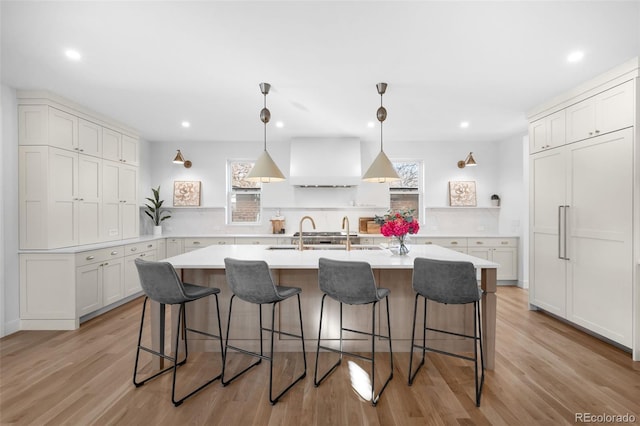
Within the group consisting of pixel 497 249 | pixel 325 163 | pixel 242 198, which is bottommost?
pixel 497 249

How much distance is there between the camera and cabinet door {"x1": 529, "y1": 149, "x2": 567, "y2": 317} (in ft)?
12.2

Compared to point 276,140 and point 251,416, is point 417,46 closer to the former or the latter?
point 251,416

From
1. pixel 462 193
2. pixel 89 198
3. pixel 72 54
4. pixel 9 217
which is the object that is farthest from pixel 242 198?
pixel 462 193

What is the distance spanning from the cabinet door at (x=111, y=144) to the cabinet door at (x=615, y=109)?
5903 millimetres

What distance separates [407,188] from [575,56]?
3.63 meters

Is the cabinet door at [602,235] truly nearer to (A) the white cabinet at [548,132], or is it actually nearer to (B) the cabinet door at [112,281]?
(A) the white cabinet at [548,132]

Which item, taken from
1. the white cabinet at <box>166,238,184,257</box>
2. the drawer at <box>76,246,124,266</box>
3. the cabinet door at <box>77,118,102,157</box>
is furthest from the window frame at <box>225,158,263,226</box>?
the cabinet door at <box>77,118,102,157</box>

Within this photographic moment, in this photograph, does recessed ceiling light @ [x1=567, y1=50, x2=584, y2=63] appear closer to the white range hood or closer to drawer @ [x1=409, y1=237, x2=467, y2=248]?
the white range hood

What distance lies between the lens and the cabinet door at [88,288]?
3688 millimetres

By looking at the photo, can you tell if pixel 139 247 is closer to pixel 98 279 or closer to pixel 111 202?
pixel 111 202

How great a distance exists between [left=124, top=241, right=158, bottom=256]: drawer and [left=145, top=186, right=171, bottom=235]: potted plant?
0.57 meters

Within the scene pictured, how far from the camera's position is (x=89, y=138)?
423 cm

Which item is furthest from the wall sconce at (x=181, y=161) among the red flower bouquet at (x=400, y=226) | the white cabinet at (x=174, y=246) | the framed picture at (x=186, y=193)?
the red flower bouquet at (x=400, y=226)

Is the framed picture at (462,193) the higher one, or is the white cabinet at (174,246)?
the framed picture at (462,193)
